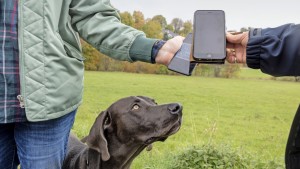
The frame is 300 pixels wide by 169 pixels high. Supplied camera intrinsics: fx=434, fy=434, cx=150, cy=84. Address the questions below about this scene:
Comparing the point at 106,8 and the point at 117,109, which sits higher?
the point at 106,8

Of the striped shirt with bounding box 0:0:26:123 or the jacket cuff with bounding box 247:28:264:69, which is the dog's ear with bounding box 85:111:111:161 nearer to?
the striped shirt with bounding box 0:0:26:123

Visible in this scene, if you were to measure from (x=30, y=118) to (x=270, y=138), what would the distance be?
1182 cm

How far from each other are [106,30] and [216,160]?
120 inches

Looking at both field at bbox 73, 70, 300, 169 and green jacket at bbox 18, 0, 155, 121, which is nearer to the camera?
green jacket at bbox 18, 0, 155, 121

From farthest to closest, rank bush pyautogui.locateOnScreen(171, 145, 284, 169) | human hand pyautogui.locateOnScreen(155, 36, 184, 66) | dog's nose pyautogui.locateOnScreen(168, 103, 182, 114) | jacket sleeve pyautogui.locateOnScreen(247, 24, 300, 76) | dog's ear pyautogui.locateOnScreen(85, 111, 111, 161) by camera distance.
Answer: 1. bush pyautogui.locateOnScreen(171, 145, 284, 169)
2. dog's ear pyautogui.locateOnScreen(85, 111, 111, 161)
3. dog's nose pyautogui.locateOnScreen(168, 103, 182, 114)
4. human hand pyautogui.locateOnScreen(155, 36, 184, 66)
5. jacket sleeve pyautogui.locateOnScreen(247, 24, 300, 76)

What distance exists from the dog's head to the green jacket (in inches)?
33.7

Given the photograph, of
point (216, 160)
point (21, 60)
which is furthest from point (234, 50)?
point (216, 160)

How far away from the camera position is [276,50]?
1825 millimetres

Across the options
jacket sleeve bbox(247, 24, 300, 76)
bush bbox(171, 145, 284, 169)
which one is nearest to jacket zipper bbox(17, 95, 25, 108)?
jacket sleeve bbox(247, 24, 300, 76)

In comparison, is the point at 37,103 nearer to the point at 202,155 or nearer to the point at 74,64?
the point at 74,64

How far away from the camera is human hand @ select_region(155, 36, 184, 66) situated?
8.14 ft

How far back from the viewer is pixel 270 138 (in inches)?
529

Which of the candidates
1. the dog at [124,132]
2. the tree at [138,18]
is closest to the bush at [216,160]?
the dog at [124,132]

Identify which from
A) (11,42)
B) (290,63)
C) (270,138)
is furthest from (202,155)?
(270,138)
